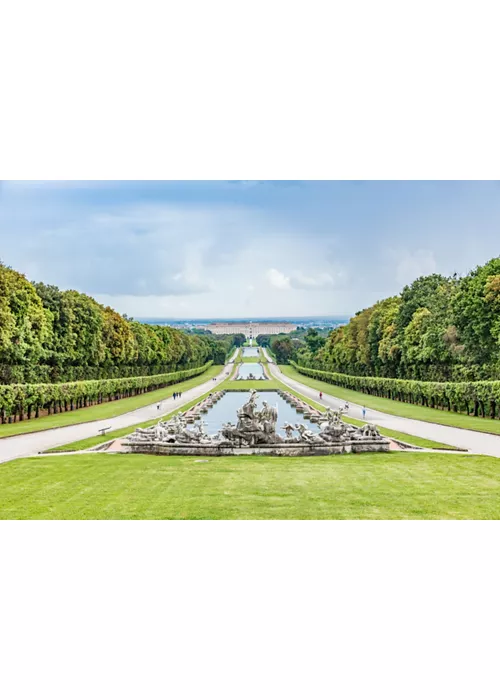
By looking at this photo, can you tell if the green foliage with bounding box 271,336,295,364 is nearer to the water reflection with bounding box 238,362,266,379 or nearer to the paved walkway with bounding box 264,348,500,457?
the water reflection with bounding box 238,362,266,379

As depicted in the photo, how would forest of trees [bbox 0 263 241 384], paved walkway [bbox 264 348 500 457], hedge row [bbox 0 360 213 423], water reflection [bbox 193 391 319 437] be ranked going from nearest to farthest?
1. paved walkway [bbox 264 348 500 457]
2. hedge row [bbox 0 360 213 423]
3. forest of trees [bbox 0 263 241 384]
4. water reflection [bbox 193 391 319 437]

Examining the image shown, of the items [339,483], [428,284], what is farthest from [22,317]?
[428,284]

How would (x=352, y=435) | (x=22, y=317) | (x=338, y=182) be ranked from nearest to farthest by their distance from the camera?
(x=338, y=182), (x=352, y=435), (x=22, y=317)

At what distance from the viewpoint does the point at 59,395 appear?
28.8 metres

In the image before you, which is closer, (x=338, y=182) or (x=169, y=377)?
(x=338, y=182)

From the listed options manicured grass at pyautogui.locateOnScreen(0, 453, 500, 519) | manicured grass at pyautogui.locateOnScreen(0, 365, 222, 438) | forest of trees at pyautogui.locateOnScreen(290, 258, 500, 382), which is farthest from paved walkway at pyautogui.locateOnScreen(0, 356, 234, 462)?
forest of trees at pyautogui.locateOnScreen(290, 258, 500, 382)

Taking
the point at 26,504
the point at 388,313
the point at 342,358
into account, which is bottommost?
the point at 26,504

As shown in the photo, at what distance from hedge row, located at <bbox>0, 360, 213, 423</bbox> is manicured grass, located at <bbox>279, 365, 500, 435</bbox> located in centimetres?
1203

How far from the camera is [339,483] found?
12523 millimetres

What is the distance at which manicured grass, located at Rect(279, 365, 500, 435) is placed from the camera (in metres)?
23.0

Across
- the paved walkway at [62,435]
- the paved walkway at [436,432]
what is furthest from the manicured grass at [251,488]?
the paved walkway at [436,432]

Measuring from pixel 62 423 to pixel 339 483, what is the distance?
14.9 metres

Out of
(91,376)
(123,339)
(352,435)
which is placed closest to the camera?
(352,435)

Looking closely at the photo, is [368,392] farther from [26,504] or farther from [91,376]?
[26,504]
